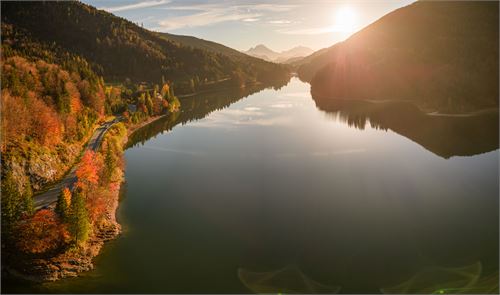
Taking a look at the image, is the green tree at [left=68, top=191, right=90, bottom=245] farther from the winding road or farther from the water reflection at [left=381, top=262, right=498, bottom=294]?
the water reflection at [left=381, top=262, right=498, bottom=294]

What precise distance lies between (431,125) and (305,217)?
330 ft

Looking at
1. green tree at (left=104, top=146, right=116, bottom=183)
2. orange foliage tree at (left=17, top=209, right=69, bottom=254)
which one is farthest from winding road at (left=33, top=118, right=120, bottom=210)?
orange foliage tree at (left=17, top=209, right=69, bottom=254)

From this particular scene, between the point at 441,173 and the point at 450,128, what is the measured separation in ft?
193

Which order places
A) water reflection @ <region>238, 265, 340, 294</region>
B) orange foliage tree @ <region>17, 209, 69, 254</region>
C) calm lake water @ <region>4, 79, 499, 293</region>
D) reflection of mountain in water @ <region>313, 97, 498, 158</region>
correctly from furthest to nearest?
reflection of mountain in water @ <region>313, 97, 498, 158</region> → orange foliage tree @ <region>17, 209, 69, 254</region> → calm lake water @ <region>4, 79, 499, 293</region> → water reflection @ <region>238, 265, 340, 294</region>

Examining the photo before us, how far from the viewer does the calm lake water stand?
42.2m

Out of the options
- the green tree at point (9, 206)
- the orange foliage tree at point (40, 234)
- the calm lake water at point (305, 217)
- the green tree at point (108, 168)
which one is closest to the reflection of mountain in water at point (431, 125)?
the calm lake water at point (305, 217)

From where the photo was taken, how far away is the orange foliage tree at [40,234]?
42.7 metres

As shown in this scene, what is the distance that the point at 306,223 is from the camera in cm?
5497

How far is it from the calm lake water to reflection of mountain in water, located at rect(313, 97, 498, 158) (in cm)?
129

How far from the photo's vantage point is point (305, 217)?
5684cm

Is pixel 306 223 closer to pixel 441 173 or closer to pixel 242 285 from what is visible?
Answer: pixel 242 285

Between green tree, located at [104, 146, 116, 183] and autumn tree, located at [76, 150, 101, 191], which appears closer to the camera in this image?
autumn tree, located at [76, 150, 101, 191]

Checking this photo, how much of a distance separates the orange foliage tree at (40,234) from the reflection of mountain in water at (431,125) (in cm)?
9330

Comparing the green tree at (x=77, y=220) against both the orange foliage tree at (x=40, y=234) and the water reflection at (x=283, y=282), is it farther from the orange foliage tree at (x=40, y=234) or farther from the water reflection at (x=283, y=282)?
the water reflection at (x=283, y=282)
